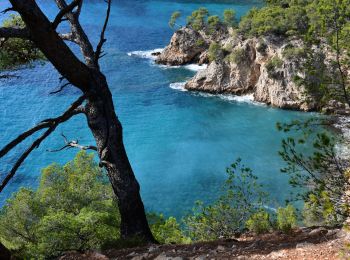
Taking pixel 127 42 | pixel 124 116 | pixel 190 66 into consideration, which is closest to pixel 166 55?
pixel 190 66

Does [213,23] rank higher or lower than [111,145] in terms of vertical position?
higher

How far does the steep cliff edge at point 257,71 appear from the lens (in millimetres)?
37750

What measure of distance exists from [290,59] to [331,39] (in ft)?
101

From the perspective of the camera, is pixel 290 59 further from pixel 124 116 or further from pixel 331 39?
pixel 331 39

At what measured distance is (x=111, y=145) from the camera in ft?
19.2

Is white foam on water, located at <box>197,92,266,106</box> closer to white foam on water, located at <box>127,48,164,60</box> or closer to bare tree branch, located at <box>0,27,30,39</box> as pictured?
white foam on water, located at <box>127,48,164,60</box>

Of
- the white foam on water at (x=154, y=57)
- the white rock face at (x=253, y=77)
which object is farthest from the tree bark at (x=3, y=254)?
the white foam on water at (x=154, y=57)

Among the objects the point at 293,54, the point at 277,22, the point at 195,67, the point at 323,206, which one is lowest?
the point at 195,67

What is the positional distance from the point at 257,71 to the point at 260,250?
1470 inches

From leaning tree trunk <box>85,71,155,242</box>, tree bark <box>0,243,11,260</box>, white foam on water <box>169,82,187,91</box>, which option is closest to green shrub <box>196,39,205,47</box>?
white foam on water <box>169,82,187,91</box>

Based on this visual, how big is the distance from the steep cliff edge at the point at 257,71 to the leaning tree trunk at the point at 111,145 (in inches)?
1270

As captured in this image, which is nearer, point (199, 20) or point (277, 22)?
point (277, 22)

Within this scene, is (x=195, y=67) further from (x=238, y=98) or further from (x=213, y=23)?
(x=238, y=98)

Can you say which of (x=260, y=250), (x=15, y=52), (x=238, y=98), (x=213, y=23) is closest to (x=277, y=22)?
(x=238, y=98)
